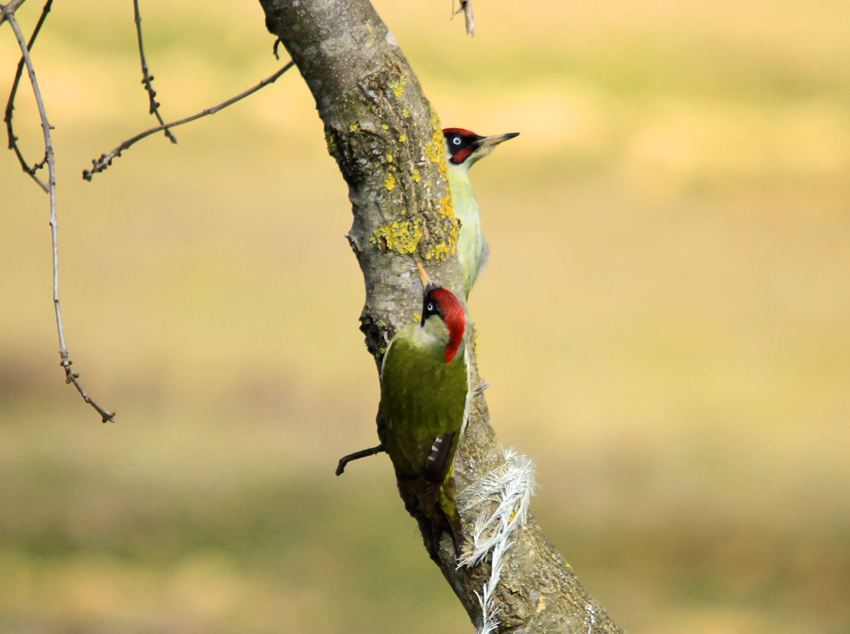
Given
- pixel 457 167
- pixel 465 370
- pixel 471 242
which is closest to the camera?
pixel 465 370

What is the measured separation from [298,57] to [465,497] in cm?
79

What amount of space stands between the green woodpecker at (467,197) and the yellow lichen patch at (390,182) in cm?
63

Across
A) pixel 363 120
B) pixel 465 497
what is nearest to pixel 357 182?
pixel 363 120

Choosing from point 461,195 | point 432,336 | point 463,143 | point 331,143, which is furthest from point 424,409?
point 463,143

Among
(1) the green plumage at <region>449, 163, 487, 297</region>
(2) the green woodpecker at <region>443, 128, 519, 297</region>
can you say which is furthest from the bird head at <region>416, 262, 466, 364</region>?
(1) the green plumage at <region>449, 163, 487, 297</region>

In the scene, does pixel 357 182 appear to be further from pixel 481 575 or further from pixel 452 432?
pixel 481 575

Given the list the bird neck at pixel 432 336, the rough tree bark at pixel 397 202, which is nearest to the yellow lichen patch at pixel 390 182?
the rough tree bark at pixel 397 202

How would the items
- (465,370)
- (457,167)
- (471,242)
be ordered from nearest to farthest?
(465,370)
(471,242)
(457,167)

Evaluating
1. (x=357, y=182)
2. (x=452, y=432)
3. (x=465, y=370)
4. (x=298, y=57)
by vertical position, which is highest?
(x=298, y=57)

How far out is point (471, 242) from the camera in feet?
6.21

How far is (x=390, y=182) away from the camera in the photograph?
44.1 inches

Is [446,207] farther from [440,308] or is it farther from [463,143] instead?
[463,143]

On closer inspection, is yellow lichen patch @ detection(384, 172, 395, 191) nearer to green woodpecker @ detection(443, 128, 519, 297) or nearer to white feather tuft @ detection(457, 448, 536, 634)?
white feather tuft @ detection(457, 448, 536, 634)

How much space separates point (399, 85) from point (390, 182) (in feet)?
0.50
